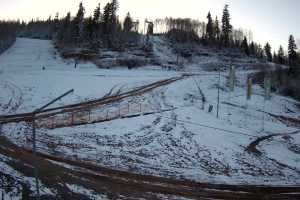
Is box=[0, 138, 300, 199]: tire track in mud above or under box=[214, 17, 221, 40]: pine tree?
under

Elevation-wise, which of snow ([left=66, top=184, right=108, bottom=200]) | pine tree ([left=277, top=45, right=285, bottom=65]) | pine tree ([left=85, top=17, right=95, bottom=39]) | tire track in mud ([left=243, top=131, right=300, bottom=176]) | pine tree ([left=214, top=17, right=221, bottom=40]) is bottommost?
tire track in mud ([left=243, top=131, right=300, bottom=176])

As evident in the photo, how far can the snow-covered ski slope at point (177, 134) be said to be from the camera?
95.6 feet

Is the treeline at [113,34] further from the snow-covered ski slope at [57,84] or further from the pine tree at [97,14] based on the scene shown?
the snow-covered ski slope at [57,84]

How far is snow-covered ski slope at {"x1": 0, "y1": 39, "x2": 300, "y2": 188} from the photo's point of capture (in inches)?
1147

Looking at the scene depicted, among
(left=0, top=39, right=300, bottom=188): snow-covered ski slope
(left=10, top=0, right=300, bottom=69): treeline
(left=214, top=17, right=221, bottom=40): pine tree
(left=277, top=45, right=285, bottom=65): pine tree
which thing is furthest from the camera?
(left=277, top=45, right=285, bottom=65): pine tree

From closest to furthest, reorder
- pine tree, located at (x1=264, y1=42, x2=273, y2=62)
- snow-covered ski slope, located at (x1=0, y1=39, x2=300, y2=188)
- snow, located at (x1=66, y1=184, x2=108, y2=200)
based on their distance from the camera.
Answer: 1. snow, located at (x1=66, y1=184, x2=108, y2=200)
2. snow-covered ski slope, located at (x1=0, y1=39, x2=300, y2=188)
3. pine tree, located at (x1=264, y1=42, x2=273, y2=62)

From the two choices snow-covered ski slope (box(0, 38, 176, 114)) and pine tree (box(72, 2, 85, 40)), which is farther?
pine tree (box(72, 2, 85, 40))

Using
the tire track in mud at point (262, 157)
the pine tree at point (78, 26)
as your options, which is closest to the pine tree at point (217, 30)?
the pine tree at point (78, 26)

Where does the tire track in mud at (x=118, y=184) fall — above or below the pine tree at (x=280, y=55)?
below

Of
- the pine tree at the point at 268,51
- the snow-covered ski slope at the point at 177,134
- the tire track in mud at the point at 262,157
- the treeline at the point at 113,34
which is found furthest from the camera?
the pine tree at the point at 268,51

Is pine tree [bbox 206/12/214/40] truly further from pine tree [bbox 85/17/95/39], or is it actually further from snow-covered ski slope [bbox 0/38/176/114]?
snow-covered ski slope [bbox 0/38/176/114]

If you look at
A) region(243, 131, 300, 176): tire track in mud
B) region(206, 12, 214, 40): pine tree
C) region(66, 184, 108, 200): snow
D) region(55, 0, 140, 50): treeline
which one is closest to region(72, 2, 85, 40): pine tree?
region(55, 0, 140, 50): treeline

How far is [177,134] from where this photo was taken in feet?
123

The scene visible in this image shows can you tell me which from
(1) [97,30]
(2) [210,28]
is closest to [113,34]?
(1) [97,30]
